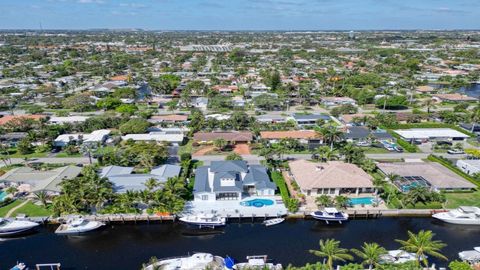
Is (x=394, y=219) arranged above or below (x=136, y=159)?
below

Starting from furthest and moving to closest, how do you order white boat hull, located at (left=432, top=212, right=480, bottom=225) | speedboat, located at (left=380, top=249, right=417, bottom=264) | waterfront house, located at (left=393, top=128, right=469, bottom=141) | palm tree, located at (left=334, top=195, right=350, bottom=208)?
waterfront house, located at (left=393, top=128, right=469, bottom=141) < palm tree, located at (left=334, top=195, right=350, bottom=208) < white boat hull, located at (left=432, top=212, right=480, bottom=225) < speedboat, located at (left=380, top=249, right=417, bottom=264)

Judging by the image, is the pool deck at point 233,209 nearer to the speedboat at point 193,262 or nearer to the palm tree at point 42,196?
the speedboat at point 193,262

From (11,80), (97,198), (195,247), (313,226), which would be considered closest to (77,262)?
(97,198)

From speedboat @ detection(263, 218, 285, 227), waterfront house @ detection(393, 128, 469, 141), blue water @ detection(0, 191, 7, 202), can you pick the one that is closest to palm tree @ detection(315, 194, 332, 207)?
speedboat @ detection(263, 218, 285, 227)

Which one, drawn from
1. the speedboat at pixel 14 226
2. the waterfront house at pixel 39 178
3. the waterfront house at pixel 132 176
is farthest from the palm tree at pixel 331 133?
the speedboat at pixel 14 226

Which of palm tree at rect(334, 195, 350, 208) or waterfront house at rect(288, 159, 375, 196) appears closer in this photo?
palm tree at rect(334, 195, 350, 208)

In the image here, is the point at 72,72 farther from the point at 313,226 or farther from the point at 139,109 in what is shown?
the point at 313,226

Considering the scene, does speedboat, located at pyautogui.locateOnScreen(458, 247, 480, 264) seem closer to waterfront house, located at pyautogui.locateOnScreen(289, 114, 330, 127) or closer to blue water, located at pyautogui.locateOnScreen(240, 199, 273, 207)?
blue water, located at pyautogui.locateOnScreen(240, 199, 273, 207)

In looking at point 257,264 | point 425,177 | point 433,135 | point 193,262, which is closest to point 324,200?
point 257,264
